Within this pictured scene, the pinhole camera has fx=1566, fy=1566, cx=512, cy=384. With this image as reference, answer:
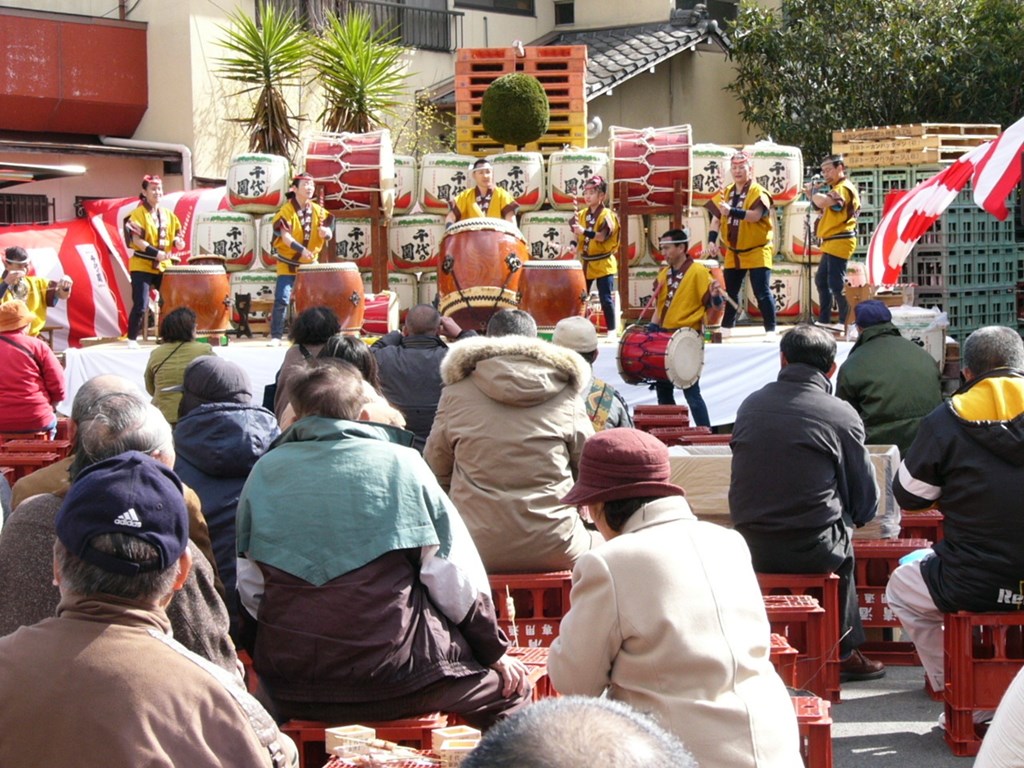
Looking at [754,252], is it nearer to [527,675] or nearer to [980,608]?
[980,608]

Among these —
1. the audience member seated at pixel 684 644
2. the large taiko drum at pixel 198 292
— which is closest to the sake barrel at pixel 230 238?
the large taiko drum at pixel 198 292

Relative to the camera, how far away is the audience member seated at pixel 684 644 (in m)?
3.07

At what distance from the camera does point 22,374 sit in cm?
955

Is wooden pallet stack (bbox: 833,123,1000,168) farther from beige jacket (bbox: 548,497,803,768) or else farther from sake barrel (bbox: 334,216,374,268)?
beige jacket (bbox: 548,497,803,768)

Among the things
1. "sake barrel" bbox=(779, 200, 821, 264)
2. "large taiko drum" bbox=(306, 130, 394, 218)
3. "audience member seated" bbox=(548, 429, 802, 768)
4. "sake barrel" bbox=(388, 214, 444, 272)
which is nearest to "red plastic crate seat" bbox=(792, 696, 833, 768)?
"audience member seated" bbox=(548, 429, 802, 768)

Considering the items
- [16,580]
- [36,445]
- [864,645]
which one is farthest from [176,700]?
[36,445]

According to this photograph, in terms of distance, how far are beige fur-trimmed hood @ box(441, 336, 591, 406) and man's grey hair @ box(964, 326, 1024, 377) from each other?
134cm

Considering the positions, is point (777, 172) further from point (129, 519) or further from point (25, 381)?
point (129, 519)

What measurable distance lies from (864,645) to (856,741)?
1.11 meters

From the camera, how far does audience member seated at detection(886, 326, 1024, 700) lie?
512cm

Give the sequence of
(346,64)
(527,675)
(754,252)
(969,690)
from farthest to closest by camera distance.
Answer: (346,64), (754,252), (969,690), (527,675)

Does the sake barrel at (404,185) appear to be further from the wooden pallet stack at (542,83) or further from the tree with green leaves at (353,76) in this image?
the tree with green leaves at (353,76)

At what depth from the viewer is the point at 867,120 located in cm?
2294

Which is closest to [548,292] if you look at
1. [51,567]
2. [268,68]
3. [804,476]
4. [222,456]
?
[804,476]
